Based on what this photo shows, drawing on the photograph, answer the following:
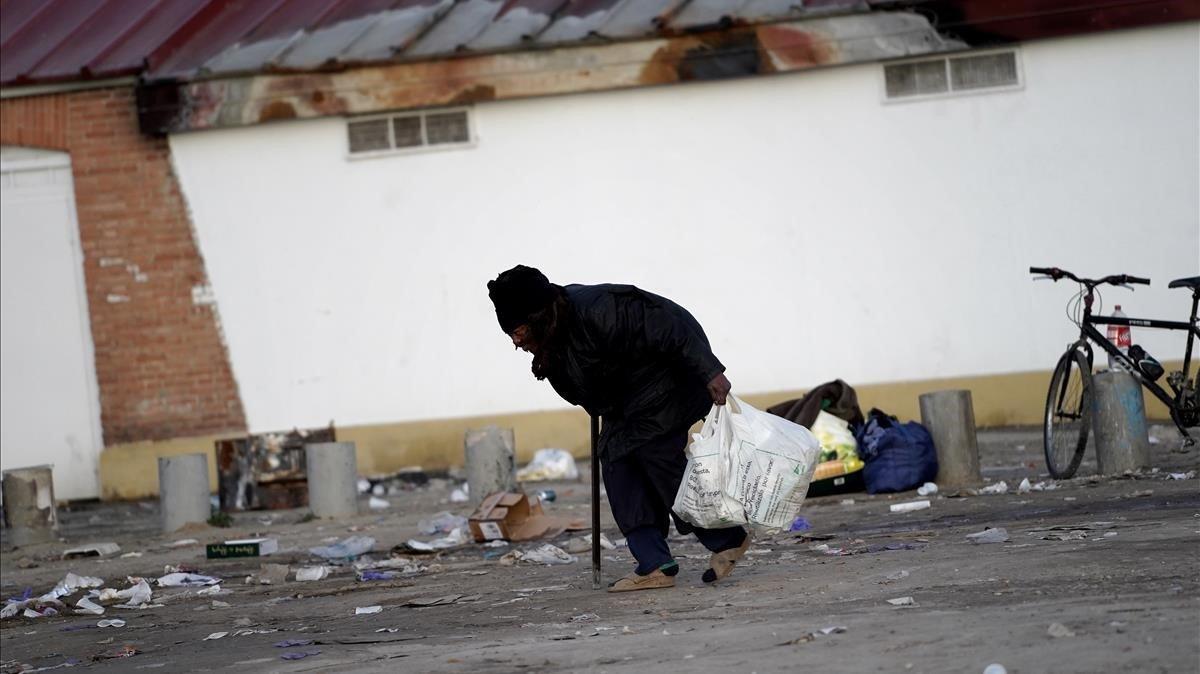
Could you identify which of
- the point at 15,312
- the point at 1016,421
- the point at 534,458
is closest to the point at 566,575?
the point at 534,458

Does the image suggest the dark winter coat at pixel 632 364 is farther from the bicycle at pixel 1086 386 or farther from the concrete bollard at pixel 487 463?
the concrete bollard at pixel 487 463

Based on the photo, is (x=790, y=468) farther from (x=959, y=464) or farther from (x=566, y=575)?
(x=959, y=464)

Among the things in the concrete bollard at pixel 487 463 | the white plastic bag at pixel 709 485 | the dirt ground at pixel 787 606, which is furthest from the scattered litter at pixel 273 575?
the white plastic bag at pixel 709 485

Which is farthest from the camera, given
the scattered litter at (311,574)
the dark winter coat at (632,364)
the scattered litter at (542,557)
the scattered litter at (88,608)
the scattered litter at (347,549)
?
the scattered litter at (347,549)

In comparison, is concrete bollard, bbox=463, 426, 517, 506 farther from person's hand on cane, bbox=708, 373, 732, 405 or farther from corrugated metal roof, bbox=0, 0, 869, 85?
person's hand on cane, bbox=708, 373, 732, 405

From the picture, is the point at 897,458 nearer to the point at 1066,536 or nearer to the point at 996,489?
the point at 996,489

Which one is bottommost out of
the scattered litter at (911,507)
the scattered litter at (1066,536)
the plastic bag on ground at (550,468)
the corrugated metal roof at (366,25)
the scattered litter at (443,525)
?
the scattered litter at (911,507)

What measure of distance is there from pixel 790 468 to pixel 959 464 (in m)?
4.22

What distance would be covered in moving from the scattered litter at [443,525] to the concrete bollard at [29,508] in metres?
3.32

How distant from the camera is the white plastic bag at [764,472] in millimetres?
7039

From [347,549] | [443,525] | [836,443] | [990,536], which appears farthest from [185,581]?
[990,536]

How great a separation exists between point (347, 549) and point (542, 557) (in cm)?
169

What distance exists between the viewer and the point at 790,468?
710 cm

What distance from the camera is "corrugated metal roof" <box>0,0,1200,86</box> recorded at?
1404cm
